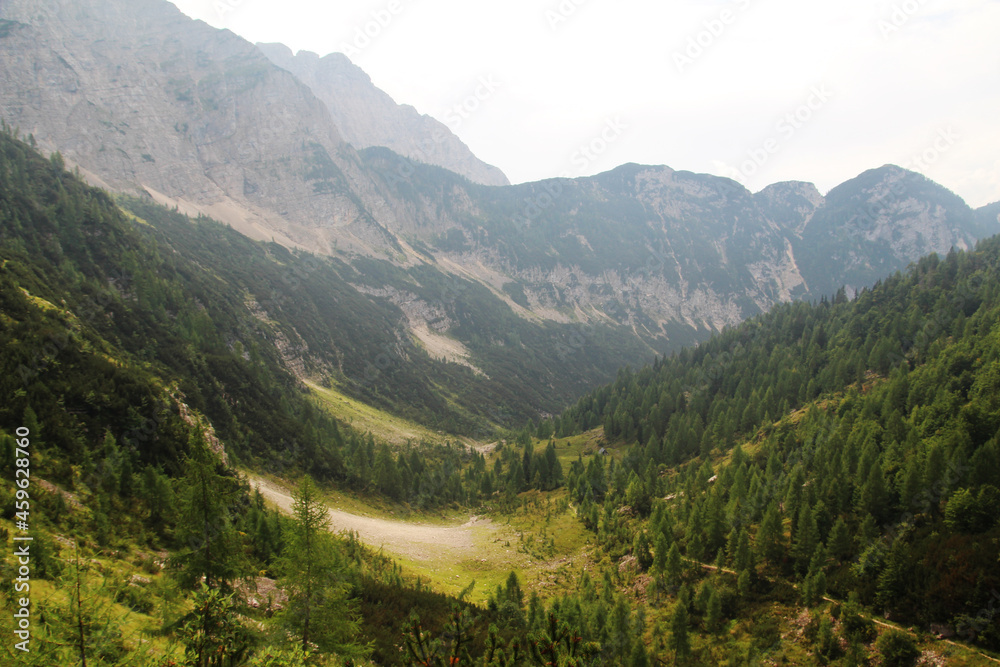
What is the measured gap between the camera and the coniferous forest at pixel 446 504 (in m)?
17.0

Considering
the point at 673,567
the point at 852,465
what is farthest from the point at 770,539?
the point at 852,465

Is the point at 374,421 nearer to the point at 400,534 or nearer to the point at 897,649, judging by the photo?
the point at 400,534

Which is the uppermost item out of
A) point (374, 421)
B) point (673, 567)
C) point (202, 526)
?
point (202, 526)

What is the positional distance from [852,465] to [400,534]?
50.0m

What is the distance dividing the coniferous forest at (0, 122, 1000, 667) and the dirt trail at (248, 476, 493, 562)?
322 centimetres

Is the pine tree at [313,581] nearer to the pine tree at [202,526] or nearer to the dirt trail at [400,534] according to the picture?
the pine tree at [202,526]

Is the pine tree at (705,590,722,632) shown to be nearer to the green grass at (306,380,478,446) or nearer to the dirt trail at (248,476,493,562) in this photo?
the dirt trail at (248,476,493,562)

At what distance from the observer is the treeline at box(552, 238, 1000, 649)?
107 feet

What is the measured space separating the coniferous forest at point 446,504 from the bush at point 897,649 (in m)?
0.14

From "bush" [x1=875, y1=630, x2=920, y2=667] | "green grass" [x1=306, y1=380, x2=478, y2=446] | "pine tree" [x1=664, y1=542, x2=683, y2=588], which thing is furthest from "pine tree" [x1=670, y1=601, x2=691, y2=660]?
"green grass" [x1=306, y1=380, x2=478, y2=446]

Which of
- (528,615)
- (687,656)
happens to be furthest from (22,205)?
(687,656)

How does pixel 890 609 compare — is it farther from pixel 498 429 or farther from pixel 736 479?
pixel 498 429

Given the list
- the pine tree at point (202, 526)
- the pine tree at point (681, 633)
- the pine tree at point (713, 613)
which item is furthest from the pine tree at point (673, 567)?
the pine tree at point (202, 526)

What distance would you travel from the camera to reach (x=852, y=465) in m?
46.6
